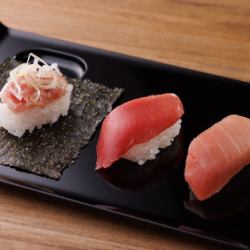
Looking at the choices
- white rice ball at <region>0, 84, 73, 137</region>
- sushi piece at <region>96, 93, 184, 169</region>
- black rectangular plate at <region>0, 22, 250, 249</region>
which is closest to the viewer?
black rectangular plate at <region>0, 22, 250, 249</region>

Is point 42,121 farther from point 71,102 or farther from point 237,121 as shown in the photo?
point 237,121

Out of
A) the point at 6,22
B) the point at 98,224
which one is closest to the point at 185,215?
the point at 98,224

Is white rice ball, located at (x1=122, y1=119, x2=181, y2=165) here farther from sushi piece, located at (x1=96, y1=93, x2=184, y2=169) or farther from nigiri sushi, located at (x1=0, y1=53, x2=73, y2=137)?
nigiri sushi, located at (x1=0, y1=53, x2=73, y2=137)

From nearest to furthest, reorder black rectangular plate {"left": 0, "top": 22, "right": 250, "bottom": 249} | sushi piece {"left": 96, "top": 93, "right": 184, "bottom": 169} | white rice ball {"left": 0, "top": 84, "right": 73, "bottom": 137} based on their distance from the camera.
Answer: black rectangular plate {"left": 0, "top": 22, "right": 250, "bottom": 249} → sushi piece {"left": 96, "top": 93, "right": 184, "bottom": 169} → white rice ball {"left": 0, "top": 84, "right": 73, "bottom": 137}

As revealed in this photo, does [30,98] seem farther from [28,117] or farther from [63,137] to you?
[63,137]

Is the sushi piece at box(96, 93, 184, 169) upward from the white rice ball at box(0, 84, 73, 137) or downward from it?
upward

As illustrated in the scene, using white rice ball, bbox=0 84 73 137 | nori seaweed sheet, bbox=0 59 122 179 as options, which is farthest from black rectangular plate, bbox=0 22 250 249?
white rice ball, bbox=0 84 73 137
